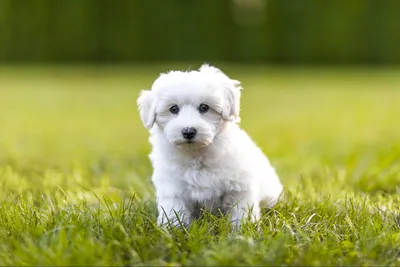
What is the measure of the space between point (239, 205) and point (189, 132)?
1.74 ft

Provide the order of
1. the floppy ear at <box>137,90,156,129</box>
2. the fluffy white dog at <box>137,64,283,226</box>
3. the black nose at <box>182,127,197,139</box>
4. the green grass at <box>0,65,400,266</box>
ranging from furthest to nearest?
the floppy ear at <box>137,90,156,129</box> → the fluffy white dog at <box>137,64,283,226</box> → the black nose at <box>182,127,197,139</box> → the green grass at <box>0,65,400,266</box>

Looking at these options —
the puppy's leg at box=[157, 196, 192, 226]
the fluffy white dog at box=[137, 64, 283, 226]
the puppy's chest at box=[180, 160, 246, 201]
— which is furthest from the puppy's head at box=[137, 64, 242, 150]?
the puppy's leg at box=[157, 196, 192, 226]

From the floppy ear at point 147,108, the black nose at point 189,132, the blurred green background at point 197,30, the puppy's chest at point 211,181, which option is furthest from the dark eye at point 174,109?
the blurred green background at point 197,30

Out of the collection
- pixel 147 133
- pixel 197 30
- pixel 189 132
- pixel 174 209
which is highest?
pixel 189 132

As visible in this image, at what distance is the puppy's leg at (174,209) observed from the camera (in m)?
3.90

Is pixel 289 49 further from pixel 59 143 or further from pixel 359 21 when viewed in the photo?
pixel 59 143

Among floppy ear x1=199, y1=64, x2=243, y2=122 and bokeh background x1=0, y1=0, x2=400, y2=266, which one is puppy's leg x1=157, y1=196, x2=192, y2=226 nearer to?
bokeh background x1=0, y1=0, x2=400, y2=266

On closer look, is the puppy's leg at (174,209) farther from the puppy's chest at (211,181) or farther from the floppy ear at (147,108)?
the floppy ear at (147,108)

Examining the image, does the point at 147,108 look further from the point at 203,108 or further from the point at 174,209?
the point at 174,209

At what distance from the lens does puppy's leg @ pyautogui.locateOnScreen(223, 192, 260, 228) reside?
3882 mm

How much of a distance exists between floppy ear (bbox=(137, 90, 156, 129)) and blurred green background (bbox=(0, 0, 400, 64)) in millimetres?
16917

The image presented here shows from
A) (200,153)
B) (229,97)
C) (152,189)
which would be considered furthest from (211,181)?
(152,189)

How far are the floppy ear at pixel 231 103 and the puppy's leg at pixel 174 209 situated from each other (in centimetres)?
54

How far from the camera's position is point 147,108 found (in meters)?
4.05
